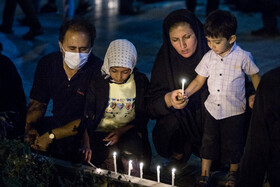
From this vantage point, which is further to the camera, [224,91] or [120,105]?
[120,105]

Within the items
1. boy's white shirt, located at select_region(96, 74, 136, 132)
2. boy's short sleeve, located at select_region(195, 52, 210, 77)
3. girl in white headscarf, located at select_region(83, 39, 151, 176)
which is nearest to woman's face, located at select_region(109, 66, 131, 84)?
girl in white headscarf, located at select_region(83, 39, 151, 176)

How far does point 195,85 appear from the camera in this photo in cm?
402

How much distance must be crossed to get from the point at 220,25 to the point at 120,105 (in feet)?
3.60

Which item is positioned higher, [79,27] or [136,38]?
[79,27]

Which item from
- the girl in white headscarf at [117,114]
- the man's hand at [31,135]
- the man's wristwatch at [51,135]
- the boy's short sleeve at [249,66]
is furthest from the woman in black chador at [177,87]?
the man's hand at [31,135]

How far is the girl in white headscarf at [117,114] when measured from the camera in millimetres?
4137

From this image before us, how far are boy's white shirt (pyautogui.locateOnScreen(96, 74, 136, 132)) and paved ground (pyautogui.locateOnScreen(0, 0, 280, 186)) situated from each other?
2.21ft

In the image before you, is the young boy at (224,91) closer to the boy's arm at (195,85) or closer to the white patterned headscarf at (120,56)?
the boy's arm at (195,85)

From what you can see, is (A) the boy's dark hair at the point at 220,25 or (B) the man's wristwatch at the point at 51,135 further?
(B) the man's wristwatch at the point at 51,135

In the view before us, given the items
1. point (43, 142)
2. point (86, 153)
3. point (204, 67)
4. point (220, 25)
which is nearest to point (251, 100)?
point (204, 67)

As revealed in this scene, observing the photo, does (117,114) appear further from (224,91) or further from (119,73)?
(224,91)

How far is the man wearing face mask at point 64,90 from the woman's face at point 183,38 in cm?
71

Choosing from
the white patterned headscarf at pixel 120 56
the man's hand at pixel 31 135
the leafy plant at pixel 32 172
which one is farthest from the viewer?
the man's hand at pixel 31 135

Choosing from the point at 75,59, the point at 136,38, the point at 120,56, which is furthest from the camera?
the point at 136,38
